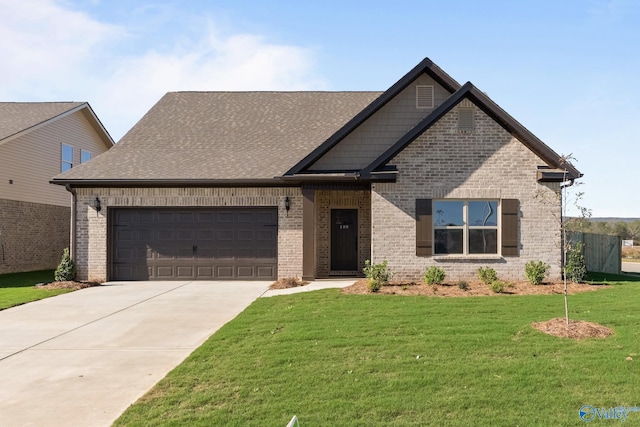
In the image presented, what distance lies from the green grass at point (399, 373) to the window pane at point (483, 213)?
4.81 m

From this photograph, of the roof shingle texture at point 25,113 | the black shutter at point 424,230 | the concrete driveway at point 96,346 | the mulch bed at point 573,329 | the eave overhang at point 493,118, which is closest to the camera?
the concrete driveway at point 96,346

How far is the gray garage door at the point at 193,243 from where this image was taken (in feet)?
51.7

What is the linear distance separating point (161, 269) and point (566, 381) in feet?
44.0

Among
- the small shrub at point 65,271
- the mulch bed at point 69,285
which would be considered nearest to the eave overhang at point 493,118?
the mulch bed at point 69,285

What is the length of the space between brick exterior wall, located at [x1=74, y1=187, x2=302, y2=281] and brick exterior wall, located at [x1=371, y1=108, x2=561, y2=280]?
326 cm

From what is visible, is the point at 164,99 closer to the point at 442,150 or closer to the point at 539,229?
→ the point at 442,150

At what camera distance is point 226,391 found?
17.2 feet

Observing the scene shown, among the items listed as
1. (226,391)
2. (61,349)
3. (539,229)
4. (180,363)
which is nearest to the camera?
(226,391)

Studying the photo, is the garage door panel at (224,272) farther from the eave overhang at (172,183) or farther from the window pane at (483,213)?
the window pane at (483,213)

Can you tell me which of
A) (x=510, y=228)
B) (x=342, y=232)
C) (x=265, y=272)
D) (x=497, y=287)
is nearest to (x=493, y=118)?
(x=510, y=228)

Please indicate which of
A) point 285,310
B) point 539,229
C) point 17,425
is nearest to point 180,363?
point 17,425

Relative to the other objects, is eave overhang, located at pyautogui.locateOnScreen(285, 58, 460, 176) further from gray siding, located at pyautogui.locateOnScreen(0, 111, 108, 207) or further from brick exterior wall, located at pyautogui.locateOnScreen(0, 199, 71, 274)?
gray siding, located at pyautogui.locateOnScreen(0, 111, 108, 207)

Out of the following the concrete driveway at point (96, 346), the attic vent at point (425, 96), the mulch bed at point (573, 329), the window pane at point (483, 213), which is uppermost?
the attic vent at point (425, 96)

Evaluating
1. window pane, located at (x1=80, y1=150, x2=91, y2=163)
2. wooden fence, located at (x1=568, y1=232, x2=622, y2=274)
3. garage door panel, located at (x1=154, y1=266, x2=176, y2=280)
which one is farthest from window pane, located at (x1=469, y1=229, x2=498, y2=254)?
window pane, located at (x1=80, y1=150, x2=91, y2=163)
